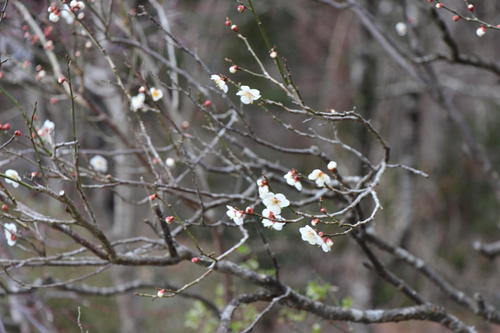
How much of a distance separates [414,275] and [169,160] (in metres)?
7.00

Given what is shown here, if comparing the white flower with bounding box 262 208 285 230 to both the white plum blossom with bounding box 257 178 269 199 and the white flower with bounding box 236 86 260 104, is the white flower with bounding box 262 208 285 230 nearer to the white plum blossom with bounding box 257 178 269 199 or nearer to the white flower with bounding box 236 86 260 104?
the white plum blossom with bounding box 257 178 269 199

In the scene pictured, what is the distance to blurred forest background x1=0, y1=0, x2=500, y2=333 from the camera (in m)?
5.03

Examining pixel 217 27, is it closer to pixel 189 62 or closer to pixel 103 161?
pixel 189 62

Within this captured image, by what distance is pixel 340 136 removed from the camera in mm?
7422

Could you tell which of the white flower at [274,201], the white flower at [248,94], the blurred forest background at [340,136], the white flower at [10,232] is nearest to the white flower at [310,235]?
the white flower at [274,201]

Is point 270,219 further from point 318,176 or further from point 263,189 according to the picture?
point 318,176

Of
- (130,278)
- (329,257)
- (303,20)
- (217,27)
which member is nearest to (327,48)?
(303,20)

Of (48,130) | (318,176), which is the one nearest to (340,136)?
(48,130)

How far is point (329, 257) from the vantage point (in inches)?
388

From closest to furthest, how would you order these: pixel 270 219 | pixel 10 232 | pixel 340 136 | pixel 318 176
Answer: pixel 270 219 → pixel 318 176 → pixel 10 232 → pixel 340 136

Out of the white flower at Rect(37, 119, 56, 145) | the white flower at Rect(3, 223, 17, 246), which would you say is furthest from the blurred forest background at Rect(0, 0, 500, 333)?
the white flower at Rect(3, 223, 17, 246)

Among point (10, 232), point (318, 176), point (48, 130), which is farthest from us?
point (48, 130)

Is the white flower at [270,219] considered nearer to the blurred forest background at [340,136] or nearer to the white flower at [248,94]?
the white flower at [248,94]

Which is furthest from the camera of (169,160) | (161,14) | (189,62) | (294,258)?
(294,258)
